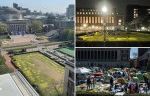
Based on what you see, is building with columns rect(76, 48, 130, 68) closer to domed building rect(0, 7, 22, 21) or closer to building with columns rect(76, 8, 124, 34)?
building with columns rect(76, 8, 124, 34)

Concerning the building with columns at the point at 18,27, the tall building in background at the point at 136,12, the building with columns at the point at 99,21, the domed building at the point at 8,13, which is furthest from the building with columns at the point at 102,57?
the domed building at the point at 8,13

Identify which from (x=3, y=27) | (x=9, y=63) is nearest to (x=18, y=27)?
(x=3, y=27)

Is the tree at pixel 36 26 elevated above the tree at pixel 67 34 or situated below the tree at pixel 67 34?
above

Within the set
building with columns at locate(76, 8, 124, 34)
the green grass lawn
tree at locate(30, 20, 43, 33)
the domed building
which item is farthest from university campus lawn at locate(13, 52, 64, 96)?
building with columns at locate(76, 8, 124, 34)

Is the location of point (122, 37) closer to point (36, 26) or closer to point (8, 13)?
point (36, 26)

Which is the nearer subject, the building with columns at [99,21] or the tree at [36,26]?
the building with columns at [99,21]

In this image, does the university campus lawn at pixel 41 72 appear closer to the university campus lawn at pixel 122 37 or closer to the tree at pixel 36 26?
the tree at pixel 36 26

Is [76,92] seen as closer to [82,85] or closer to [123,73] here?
[82,85]
